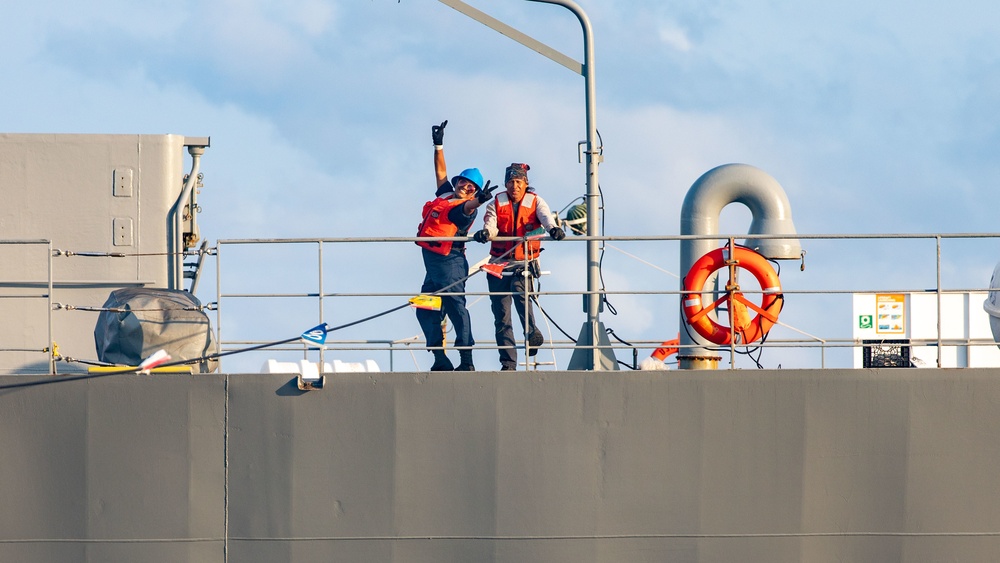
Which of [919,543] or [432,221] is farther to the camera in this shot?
[432,221]

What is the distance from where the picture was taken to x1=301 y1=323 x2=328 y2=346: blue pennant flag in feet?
28.2

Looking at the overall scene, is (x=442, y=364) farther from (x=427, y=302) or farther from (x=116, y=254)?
(x=116, y=254)

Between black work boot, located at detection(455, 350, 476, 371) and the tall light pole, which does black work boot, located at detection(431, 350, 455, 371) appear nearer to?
black work boot, located at detection(455, 350, 476, 371)

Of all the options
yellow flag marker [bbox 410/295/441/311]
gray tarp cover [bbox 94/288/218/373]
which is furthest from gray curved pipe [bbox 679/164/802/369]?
gray tarp cover [bbox 94/288/218/373]

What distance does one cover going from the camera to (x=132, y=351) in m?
8.94

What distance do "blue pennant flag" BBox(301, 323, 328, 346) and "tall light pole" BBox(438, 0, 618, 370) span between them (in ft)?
7.19

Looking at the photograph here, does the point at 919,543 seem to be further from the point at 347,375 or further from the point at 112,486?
the point at 112,486

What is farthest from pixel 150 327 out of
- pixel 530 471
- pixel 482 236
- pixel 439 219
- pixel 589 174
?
pixel 589 174

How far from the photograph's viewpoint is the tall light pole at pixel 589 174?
9.77 m

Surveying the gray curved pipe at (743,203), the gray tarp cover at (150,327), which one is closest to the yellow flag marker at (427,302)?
the gray tarp cover at (150,327)

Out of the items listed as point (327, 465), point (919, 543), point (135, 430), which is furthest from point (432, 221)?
point (919, 543)

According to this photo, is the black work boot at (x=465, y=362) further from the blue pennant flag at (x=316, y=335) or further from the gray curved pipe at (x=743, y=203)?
the gray curved pipe at (x=743, y=203)

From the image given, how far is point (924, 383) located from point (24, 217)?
24.5ft

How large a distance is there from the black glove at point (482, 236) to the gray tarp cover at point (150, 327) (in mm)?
2147
